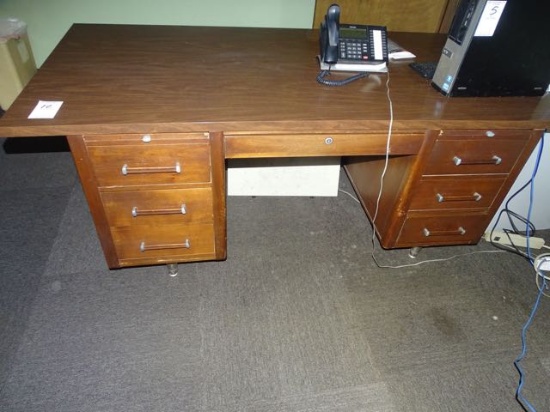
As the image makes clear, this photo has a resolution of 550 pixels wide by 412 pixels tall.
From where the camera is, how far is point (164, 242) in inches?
51.4

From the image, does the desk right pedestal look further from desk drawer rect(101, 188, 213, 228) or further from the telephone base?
desk drawer rect(101, 188, 213, 228)

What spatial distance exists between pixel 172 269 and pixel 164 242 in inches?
8.3

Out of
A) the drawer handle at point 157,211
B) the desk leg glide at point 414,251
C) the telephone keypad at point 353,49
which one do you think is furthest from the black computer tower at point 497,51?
the drawer handle at point 157,211

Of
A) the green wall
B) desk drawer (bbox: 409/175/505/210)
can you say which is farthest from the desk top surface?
the green wall

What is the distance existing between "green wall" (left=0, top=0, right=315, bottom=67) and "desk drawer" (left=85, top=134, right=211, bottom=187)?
1.70m

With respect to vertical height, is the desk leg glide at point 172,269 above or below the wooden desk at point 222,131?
below

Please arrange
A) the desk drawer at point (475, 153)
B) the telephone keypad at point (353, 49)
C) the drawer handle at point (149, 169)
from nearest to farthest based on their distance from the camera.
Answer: the drawer handle at point (149, 169)
the desk drawer at point (475, 153)
the telephone keypad at point (353, 49)

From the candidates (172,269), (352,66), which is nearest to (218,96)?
(352,66)

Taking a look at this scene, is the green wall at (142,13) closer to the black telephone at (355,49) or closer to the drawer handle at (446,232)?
the black telephone at (355,49)

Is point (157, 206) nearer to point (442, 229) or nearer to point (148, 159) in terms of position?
point (148, 159)

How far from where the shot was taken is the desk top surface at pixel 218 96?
1004mm

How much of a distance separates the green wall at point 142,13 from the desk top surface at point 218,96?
0.98 meters

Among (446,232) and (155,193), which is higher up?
(155,193)

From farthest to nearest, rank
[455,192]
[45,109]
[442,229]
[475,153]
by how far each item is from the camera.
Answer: [442,229] < [455,192] < [475,153] < [45,109]
